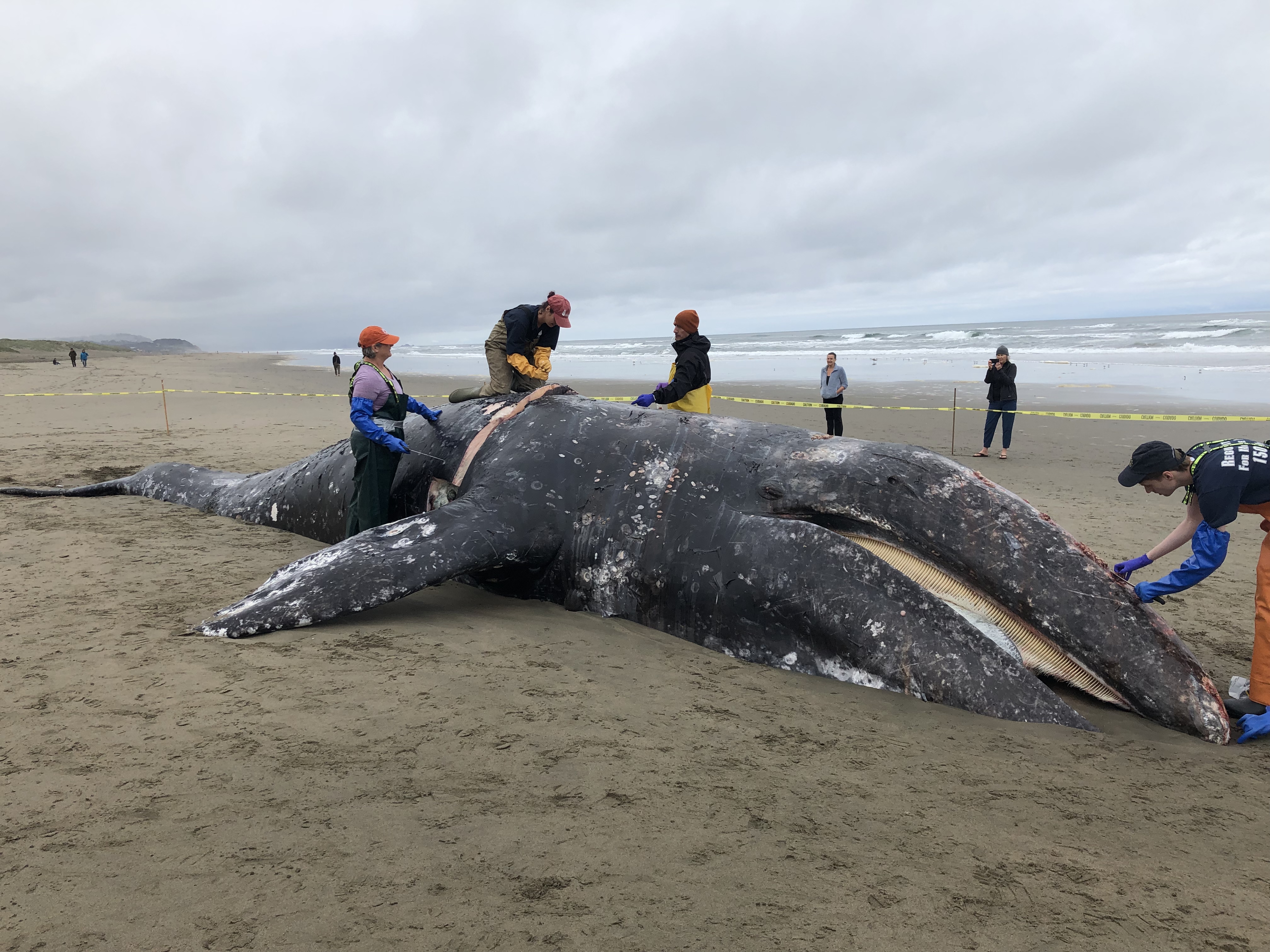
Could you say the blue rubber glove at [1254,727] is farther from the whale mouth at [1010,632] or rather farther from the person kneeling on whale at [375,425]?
the person kneeling on whale at [375,425]

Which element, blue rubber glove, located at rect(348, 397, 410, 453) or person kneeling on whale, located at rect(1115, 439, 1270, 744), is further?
blue rubber glove, located at rect(348, 397, 410, 453)

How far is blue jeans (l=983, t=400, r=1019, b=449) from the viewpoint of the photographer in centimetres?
1464

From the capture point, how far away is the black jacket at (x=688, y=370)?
7.87 meters

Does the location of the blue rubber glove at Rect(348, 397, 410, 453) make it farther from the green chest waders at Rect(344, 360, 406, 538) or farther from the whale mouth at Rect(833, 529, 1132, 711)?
the whale mouth at Rect(833, 529, 1132, 711)

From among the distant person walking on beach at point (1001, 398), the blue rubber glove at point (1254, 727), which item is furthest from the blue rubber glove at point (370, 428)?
the distant person walking on beach at point (1001, 398)

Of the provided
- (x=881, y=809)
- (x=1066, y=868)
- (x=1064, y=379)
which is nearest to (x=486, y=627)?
(x=881, y=809)

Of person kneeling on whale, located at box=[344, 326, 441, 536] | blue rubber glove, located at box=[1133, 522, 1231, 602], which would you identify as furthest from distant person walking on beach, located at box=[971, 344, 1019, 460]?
person kneeling on whale, located at box=[344, 326, 441, 536]

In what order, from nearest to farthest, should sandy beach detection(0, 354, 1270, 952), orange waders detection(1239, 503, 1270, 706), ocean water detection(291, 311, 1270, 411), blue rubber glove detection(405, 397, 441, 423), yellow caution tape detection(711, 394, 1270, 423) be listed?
sandy beach detection(0, 354, 1270, 952)
orange waders detection(1239, 503, 1270, 706)
blue rubber glove detection(405, 397, 441, 423)
yellow caution tape detection(711, 394, 1270, 423)
ocean water detection(291, 311, 1270, 411)

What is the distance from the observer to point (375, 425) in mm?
6207

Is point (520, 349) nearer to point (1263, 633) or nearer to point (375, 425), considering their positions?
point (375, 425)

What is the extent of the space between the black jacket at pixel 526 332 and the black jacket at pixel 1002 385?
10691 mm

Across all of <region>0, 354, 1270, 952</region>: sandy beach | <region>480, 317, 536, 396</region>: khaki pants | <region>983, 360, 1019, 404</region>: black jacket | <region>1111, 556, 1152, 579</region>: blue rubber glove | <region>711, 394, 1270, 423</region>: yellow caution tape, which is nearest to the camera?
<region>0, 354, 1270, 952</region>: sandy beach

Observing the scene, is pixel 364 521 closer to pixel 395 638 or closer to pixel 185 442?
pixel 395 638

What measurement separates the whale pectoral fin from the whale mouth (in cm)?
259
